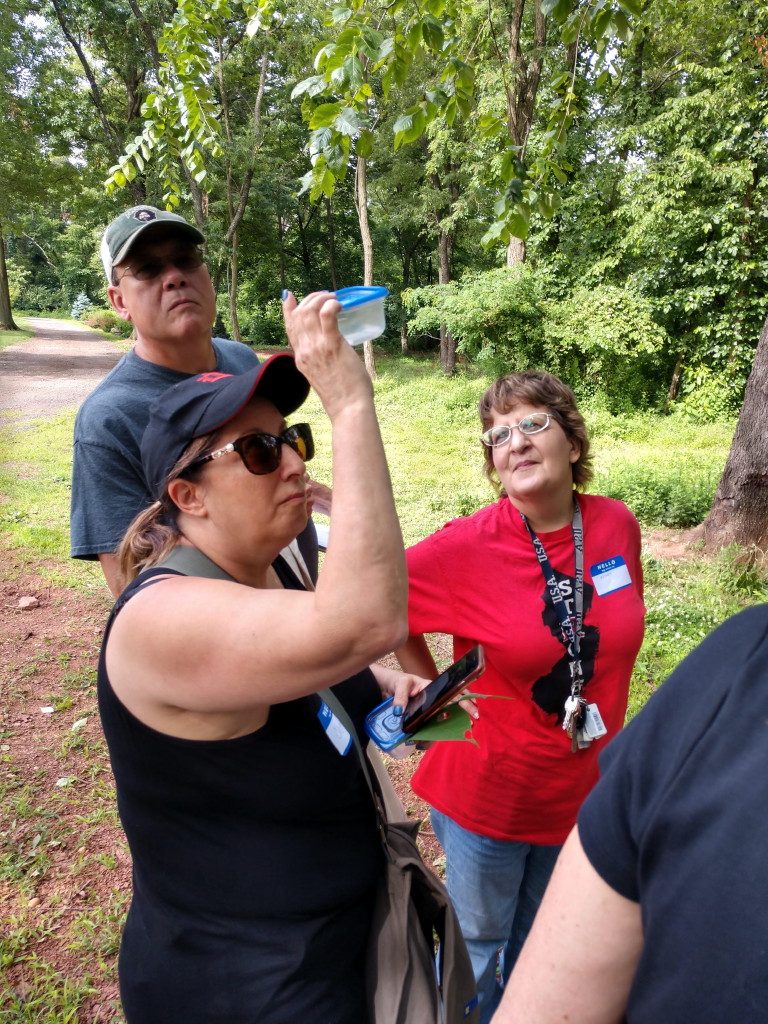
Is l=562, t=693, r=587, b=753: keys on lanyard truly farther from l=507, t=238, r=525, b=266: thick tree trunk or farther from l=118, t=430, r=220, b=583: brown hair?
l=507, t=238, r=525, b=266: thick tree trunk

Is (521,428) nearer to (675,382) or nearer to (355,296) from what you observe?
(355,296)

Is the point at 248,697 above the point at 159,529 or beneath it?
beneath

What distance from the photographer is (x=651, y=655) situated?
14.8 feet

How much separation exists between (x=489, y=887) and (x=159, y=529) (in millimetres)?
1437

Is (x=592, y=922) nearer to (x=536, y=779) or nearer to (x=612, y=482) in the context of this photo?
(x=536, y=779)

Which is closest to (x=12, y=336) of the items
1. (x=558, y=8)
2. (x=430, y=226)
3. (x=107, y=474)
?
(x=430, y=226)

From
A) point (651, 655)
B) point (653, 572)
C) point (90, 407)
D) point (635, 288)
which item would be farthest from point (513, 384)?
point (635, 288)

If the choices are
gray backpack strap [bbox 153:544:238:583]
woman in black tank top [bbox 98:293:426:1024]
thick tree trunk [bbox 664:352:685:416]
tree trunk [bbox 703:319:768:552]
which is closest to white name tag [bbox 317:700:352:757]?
woman in black tank top [bbox 98:293:426:1024]

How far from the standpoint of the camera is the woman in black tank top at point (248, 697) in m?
0.97

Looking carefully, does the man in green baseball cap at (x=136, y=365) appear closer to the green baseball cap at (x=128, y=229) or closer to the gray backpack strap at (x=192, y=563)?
the green baseball cap at (x=128, y=229)

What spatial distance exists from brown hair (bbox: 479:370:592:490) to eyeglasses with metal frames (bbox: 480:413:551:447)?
0.04 m

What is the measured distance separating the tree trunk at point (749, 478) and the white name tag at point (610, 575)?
157 inches

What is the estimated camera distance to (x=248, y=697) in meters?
0.98

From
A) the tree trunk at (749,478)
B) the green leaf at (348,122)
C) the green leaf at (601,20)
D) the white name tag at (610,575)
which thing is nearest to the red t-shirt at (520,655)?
the white name tag at (610,575)
